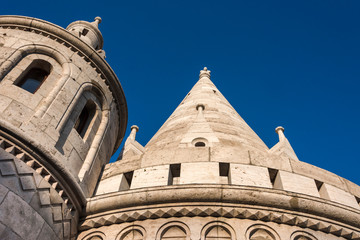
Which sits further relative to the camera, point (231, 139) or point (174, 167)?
point (231, 139)

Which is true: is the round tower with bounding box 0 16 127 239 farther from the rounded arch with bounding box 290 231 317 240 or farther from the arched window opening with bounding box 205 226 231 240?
the rounded arch with bounding box 290 231 317 240

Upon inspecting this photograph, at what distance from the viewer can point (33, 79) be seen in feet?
→ 30.6

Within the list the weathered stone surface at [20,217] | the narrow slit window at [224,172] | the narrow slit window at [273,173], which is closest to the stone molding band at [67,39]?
the narrow slit window at [224,172]

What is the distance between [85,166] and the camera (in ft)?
28.3

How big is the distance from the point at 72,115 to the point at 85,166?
1.23 metres

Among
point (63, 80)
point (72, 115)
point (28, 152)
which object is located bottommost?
point (28, 152)

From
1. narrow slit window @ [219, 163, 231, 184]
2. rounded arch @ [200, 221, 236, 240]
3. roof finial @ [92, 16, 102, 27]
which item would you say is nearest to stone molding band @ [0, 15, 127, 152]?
narrow slit window @ [219, 163, 231, 184]

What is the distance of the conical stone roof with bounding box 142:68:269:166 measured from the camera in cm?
872

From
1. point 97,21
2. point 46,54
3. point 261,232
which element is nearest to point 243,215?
point 261,232

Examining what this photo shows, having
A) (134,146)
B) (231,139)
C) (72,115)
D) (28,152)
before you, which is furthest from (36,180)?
(231,139)

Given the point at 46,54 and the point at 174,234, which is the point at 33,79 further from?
the point at 174,234

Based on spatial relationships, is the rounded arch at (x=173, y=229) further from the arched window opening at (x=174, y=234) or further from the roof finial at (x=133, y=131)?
the roof finial at (x=133, y=131)

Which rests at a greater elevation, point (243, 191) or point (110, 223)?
point (243, 191)

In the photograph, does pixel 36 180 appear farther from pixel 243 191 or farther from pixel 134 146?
pixel 134 146
